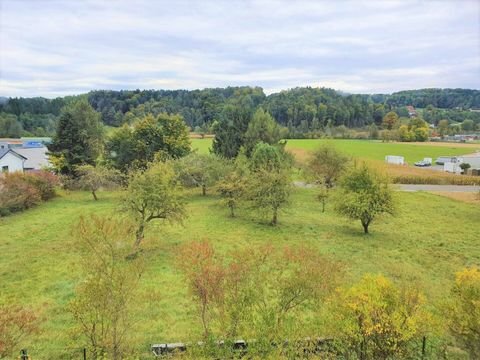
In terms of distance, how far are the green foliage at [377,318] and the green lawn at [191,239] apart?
14.9 feet

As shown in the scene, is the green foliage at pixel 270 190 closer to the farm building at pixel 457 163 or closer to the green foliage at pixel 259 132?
the green foliage at pixel 259 132

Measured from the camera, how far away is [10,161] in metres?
42.9

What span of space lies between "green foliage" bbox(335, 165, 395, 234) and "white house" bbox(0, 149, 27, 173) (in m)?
37.5

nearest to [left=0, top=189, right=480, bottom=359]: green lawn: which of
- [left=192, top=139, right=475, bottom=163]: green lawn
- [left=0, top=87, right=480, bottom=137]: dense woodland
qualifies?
[left=192, top=139, right=475, bottom=163]: green lawn

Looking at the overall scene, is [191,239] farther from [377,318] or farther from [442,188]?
[442,188]

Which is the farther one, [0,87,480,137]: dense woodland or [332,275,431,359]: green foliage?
[0,87,480,137]: dense woodland

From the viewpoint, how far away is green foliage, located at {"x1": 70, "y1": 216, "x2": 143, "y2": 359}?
9152 millimetres

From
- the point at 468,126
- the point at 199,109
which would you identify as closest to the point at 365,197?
the point at 199,109

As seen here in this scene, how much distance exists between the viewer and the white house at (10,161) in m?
42.1

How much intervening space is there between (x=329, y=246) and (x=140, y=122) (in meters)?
26.0

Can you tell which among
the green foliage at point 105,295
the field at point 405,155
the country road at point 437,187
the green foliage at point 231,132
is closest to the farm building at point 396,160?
the field at point 405,155

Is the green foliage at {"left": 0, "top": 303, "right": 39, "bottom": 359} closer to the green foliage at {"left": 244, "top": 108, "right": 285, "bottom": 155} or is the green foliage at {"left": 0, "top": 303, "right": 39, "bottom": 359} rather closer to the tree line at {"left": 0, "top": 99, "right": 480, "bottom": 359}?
the tree line at {"left": 0, "top": 99, "right": 480, "bottom": 359}

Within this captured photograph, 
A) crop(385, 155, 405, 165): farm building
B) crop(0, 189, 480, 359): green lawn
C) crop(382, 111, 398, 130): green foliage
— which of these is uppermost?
crop(382, 111, 398, 130): green foliage

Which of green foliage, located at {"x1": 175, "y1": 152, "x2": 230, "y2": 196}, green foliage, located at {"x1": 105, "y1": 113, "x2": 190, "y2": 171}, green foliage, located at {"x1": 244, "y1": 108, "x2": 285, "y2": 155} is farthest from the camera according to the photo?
green foliage, located at {"x1": 105, "y1": 113, "x2": 190, "y2": 171}
